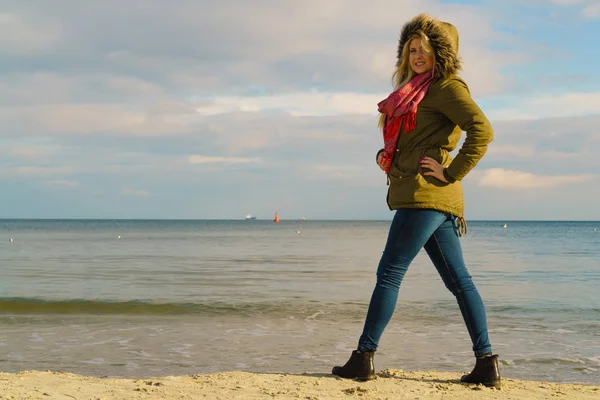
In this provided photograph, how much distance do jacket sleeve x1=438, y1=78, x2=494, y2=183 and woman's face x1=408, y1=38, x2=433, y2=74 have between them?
21 cm

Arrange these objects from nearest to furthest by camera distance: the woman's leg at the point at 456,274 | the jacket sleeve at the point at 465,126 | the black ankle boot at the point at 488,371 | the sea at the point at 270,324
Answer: the jacket sleeve at the point at 465,126
the woman's leg at the point at 456,274
the black ankle boot at the point at 488,371
the sea at the point at 270,324

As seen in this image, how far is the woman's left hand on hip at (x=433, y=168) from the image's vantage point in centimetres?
386

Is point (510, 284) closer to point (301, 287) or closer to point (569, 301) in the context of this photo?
point (569, 301)

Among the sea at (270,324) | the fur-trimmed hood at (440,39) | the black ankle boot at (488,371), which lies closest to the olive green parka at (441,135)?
the fur-trimmed hood at (440,39)

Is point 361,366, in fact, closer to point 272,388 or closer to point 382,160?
point 272,388

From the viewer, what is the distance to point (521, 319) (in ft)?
27.8

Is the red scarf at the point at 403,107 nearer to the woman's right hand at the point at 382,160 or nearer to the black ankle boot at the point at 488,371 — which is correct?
the woman's right hand at the point at 382,160

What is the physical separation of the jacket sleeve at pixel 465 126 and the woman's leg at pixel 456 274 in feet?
1.21

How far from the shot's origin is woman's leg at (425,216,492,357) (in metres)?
4.01

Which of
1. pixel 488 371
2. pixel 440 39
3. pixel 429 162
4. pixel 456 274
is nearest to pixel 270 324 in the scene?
pixel 488 371

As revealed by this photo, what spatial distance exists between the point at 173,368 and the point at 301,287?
22.1 ft

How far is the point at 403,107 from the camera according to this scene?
12.8 feet

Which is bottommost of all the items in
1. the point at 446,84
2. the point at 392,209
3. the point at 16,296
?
the point at 16,296

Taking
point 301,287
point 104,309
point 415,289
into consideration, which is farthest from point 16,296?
point 415,289
